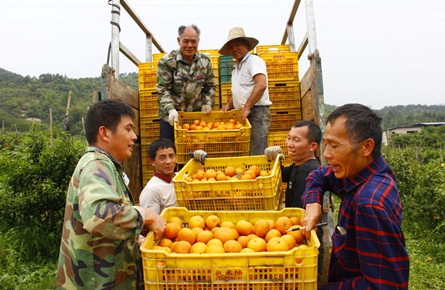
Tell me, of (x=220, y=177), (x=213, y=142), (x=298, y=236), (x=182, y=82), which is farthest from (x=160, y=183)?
(x=182, y=82)

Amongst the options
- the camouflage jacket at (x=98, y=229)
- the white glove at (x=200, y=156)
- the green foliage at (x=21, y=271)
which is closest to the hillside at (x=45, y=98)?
the green foliage at (x=21, y=271)

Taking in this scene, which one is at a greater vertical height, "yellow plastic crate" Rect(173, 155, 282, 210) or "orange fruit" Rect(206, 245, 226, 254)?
"yellow plastic crate" Rect(173, 155, 282, 210)

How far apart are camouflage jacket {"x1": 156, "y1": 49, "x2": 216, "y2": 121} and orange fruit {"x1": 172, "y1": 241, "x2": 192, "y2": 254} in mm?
2640

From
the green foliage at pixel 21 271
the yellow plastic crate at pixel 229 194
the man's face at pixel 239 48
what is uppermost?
the man's face at pixel 239 48

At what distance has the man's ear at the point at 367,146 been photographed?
6.06 feet

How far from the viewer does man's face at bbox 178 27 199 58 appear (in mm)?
4422

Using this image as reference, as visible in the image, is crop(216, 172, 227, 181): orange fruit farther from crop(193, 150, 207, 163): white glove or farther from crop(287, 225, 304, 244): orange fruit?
crop(287, 225, 304, 244): orange fruit

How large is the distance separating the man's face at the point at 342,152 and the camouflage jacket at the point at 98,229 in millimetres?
1134

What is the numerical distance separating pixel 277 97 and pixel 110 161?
3797 mm

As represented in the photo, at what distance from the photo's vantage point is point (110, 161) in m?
2.08

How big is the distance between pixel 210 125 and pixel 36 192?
3.39 meters

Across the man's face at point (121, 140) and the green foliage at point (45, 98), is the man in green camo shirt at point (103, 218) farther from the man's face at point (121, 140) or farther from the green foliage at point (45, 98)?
the green foliage at point (45, 98)

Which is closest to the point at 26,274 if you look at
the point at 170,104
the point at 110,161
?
the point at 170,104

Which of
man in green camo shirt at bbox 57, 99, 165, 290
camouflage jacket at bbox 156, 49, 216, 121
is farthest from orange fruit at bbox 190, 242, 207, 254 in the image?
camouflage jacket at bbox 156, 49, 216, 121
